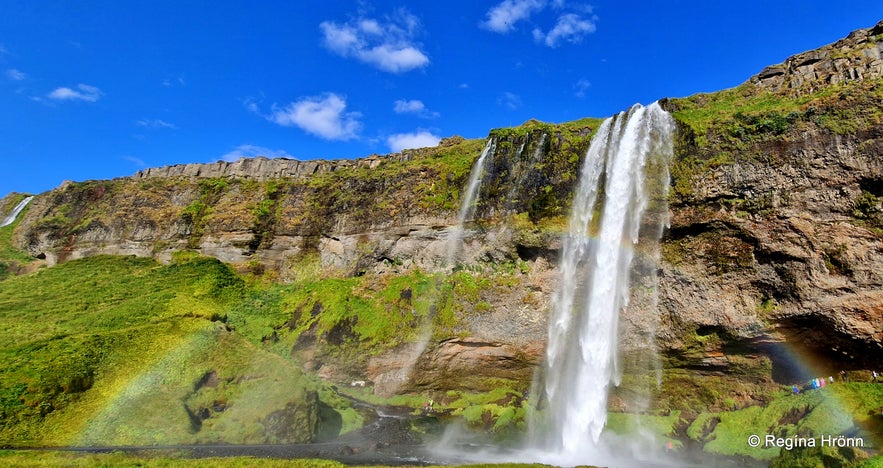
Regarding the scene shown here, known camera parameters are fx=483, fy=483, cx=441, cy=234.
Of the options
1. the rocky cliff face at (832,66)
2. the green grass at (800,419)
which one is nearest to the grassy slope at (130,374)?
the green grass at (800,419)

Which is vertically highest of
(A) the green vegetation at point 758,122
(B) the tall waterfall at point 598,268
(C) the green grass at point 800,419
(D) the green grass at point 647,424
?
(A) the green vegetation at point 758,122

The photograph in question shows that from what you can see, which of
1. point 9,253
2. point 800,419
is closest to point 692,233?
point 800,419

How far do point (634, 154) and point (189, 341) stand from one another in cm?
3067

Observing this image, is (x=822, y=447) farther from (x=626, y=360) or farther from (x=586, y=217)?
(x=586, y=217)

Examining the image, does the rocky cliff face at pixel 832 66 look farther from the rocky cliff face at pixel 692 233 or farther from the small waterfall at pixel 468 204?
the small waterfall at pixel 468 204

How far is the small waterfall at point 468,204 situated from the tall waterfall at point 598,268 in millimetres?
8171

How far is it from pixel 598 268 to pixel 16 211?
72794 millimetres

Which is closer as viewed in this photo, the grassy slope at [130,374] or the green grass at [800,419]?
the green grass at [800,419]

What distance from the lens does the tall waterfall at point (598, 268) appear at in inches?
1050

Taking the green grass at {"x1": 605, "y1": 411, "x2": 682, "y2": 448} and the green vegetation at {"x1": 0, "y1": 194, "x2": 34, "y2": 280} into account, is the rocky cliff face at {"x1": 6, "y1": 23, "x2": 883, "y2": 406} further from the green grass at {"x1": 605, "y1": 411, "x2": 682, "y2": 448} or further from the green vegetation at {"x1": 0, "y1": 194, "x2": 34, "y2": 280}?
the green vegetation at {"x1": 0, "y1": 194, "x2": 34, "y2": 280}

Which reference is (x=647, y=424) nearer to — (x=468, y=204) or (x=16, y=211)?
(x=468, y=204)

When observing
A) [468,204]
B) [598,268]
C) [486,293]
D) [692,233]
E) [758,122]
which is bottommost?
[486,293]

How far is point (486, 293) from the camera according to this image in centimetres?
3275

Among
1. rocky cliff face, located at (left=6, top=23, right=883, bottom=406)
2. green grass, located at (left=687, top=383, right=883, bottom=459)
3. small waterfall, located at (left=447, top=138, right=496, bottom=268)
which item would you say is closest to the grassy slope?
rocky cliff face, located at (left=6, top=23, right=883, bottom=406)
